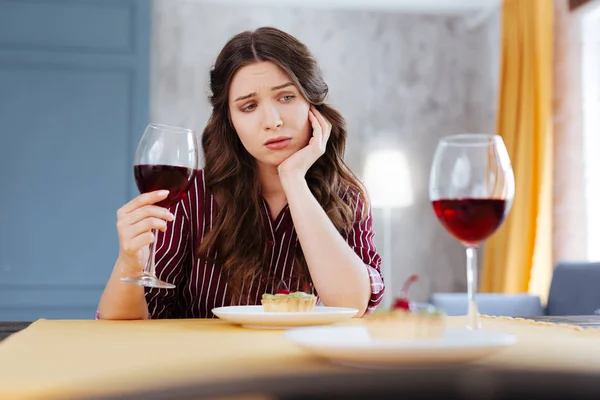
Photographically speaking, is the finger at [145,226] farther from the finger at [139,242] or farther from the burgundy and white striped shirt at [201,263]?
the burgundy and white striped shirt at [201,263]

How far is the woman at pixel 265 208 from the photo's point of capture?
1620 millimetres

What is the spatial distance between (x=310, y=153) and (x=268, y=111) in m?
0.15

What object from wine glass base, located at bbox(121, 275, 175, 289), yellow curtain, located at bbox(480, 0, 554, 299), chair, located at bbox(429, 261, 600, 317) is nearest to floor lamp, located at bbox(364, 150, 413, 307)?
yellow curtain, located at bbox(480, 0, 554, 299)

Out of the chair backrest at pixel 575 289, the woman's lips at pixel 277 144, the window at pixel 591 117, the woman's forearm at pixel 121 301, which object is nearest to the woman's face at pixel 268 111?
the woman's lips at pixel 277 144

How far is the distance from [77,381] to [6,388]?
57 mm

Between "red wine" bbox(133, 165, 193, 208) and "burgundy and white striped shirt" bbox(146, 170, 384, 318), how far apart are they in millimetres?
538

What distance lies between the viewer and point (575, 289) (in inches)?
140

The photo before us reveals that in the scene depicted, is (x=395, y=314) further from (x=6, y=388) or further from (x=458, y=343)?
(x=6, y=388)

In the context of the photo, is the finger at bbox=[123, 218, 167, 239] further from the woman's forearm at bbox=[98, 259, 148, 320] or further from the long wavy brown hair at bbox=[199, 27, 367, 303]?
the long wavy brown hair at bbox=[199, 27, 367, 303]

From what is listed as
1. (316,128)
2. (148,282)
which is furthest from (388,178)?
(148,282)

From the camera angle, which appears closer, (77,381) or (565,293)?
(77,381)

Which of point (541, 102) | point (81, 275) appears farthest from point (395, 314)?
point (541, 102)

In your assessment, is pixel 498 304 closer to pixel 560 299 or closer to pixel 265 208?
pixel 560 299

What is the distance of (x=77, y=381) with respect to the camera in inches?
22.4
